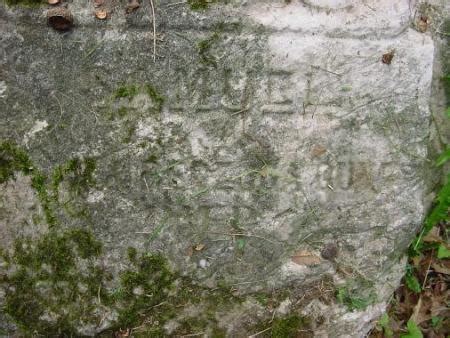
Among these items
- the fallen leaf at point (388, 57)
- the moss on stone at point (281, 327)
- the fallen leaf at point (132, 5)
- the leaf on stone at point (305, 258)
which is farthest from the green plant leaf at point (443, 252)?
the fallen leaf at point (132, 5)

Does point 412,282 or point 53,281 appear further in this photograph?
point 412,282

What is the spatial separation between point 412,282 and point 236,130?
1.36 m

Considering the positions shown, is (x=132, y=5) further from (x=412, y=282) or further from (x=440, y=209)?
(x=412, y=282)

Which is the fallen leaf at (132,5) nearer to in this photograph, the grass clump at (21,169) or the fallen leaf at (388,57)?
the grass clump at (21,169)

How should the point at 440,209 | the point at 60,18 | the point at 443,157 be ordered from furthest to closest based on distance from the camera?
the point at 440,209
the point at 443,157
the point at 60,18

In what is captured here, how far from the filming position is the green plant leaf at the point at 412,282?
2939 millimetres

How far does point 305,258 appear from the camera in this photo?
2623 mm

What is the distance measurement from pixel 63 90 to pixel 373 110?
146 centimetres

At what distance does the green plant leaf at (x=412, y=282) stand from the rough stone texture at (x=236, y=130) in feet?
1.25

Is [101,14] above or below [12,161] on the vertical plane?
above

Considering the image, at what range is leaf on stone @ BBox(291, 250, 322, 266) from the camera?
262 cm

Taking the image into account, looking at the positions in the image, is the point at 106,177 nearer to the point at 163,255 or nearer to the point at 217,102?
the point at 163,255

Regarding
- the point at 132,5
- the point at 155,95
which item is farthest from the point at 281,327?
the point at 132,5

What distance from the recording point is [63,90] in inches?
96.0
